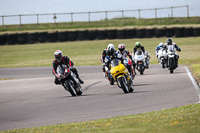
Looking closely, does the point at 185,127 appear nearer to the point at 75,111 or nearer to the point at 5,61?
the point at 75,111

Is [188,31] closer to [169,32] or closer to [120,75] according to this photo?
[169,32]

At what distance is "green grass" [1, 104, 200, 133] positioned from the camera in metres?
7.29

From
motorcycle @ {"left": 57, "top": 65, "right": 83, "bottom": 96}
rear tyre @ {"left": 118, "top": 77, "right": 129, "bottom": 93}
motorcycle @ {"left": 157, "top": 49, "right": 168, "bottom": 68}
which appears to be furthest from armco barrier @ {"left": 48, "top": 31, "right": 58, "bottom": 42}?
rear tyre @ {"left": 118, "top": 77, "right": 129, "bottom": 93}

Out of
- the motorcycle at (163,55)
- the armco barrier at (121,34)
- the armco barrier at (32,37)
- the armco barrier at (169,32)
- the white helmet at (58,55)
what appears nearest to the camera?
the white helmet at (58,55)

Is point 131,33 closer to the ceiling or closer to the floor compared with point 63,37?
closer to the ceiling

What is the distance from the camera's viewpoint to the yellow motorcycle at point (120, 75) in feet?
43.2

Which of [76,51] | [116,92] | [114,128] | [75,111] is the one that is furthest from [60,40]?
[114,128]

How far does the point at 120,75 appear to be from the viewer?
13.2m

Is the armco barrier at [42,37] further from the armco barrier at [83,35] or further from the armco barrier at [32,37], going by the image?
the armco barrier at [83,35]

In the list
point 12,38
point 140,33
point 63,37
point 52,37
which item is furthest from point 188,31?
point 12,38

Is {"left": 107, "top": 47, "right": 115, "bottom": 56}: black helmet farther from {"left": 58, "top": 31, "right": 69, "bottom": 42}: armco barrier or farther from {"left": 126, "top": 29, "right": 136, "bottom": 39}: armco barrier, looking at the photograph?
{"left": 58, "top": 31, "right": 69, "bottom": 42}: armco barrier

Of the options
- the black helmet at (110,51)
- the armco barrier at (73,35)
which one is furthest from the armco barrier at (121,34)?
the black helmet at (110,51)

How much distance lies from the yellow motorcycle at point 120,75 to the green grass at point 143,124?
13.4 feet

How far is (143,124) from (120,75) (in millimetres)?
5375
